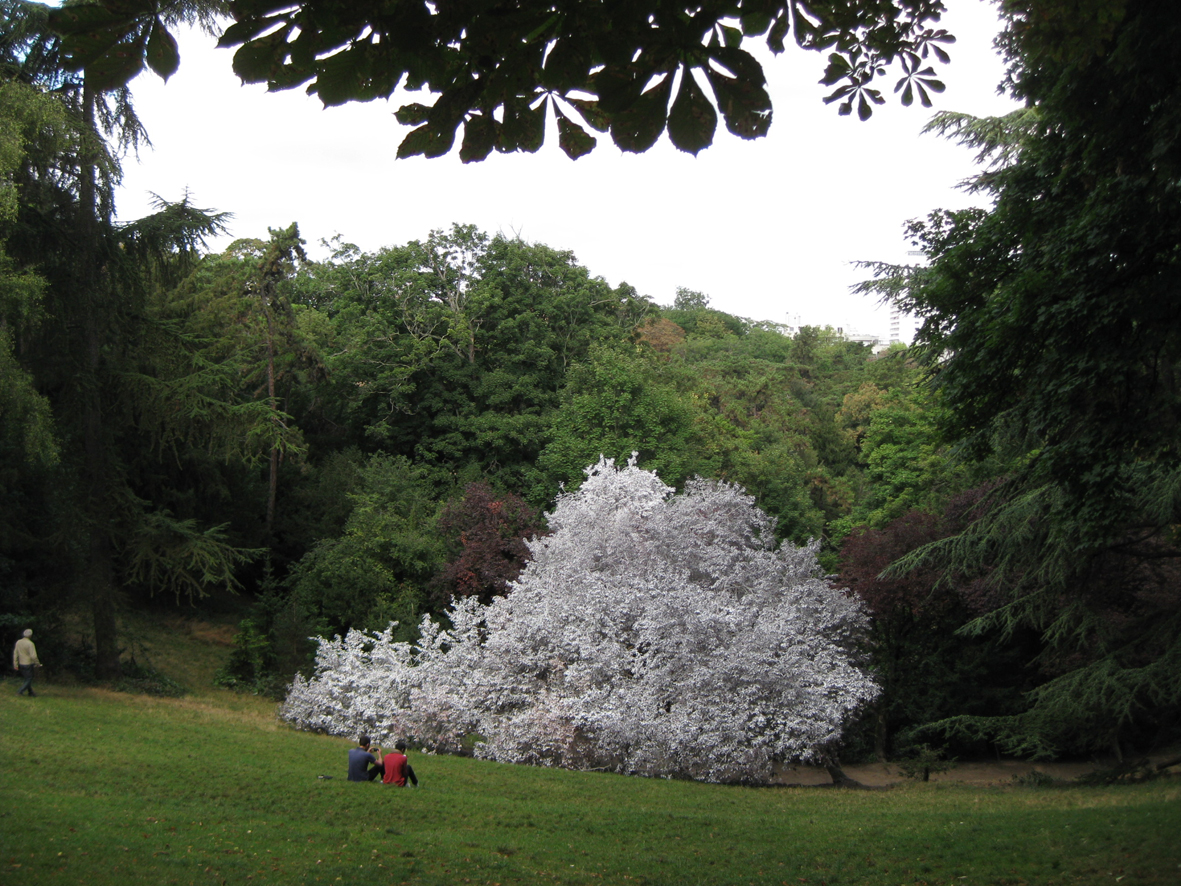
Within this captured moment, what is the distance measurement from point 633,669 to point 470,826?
18.4 feet

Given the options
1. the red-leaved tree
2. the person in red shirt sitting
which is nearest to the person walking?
the person in red shirt sitting

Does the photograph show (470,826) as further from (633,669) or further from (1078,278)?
(1078,278)

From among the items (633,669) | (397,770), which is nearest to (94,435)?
(397,770)

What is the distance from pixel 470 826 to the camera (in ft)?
29.9

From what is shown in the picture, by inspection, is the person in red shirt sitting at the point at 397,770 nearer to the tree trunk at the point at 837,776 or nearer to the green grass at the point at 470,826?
the green grass at the point at 470,826

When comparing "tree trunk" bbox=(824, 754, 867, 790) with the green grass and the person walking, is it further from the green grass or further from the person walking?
the person walking

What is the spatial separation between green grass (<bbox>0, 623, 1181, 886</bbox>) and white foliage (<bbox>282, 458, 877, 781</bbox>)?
1.00 metres

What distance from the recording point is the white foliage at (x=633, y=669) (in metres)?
13.9

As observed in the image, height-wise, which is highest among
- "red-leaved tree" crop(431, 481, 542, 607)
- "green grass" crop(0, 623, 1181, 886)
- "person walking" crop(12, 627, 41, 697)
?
"red-leaved tree" crop(431, 481, 542, 607)

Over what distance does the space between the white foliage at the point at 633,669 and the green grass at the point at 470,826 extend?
100 centimetres

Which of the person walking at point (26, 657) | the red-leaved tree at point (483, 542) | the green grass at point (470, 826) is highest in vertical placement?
the red-leaved tree at point (483, 542)

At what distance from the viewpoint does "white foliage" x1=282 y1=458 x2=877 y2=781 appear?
547 inches

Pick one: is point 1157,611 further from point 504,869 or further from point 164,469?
point 164,469

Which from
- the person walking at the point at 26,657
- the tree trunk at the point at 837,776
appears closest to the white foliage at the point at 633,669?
the tree trunk at the point at 837,776
